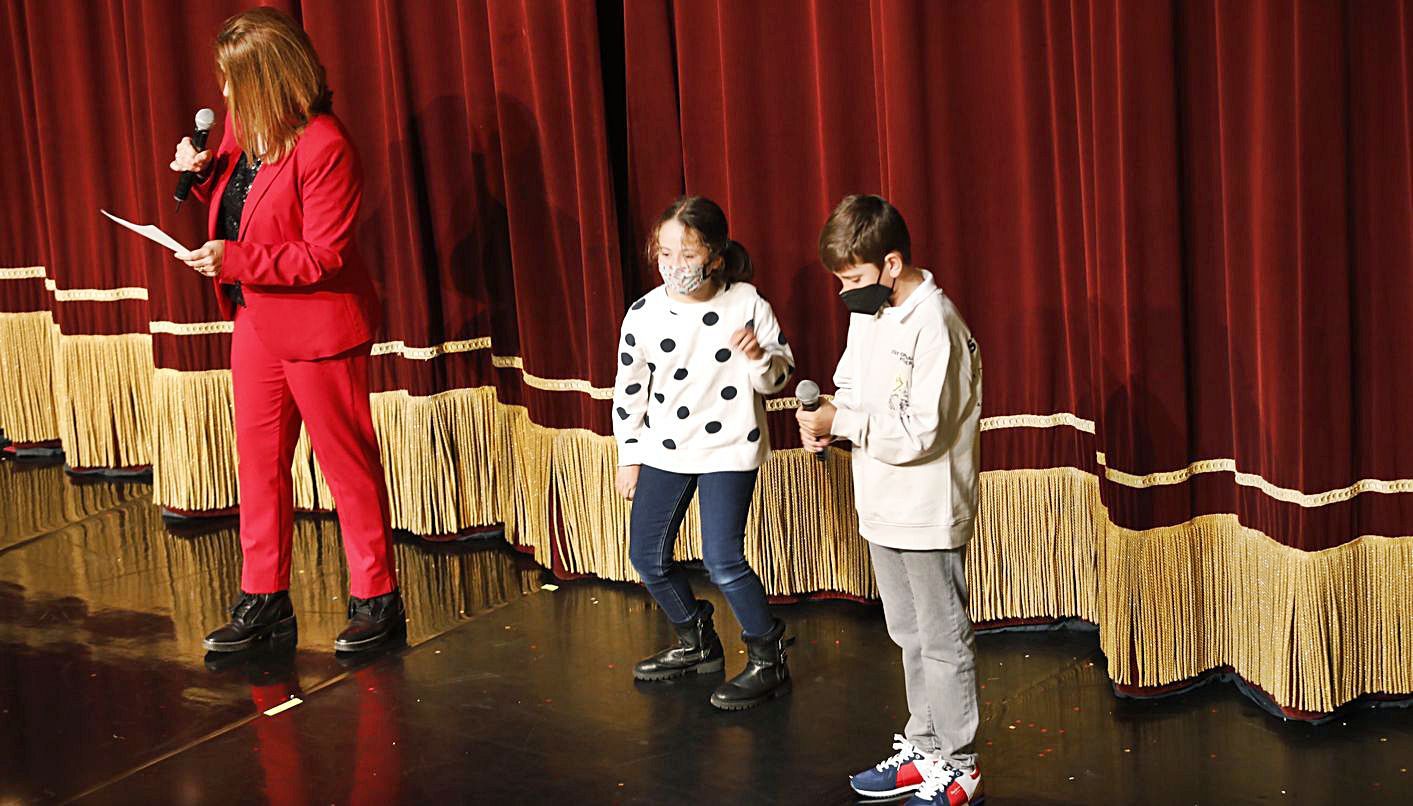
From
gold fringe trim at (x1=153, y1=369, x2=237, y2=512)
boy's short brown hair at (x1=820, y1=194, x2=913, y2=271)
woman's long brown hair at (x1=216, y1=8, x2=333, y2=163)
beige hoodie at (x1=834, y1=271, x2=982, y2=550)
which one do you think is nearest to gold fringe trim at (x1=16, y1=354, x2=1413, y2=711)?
gold fringe trim at (x1=153, y1=369, x2=237, y2=512)

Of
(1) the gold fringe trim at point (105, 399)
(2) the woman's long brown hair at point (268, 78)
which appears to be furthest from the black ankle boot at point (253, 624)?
(1) the gold fringe trim at point (105, 399)

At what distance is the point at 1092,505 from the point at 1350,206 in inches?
31.3

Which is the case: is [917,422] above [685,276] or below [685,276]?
below

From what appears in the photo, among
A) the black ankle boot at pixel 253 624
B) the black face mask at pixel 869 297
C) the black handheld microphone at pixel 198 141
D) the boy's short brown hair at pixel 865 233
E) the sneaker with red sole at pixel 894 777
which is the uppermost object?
the black handheld microphone at pixel 198 141

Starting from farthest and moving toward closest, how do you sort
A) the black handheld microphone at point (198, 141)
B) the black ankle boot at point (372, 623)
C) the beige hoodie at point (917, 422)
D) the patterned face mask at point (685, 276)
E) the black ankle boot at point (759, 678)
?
1. the black ankle boot at point (372, 623)
2. the black handheld microphone at point (198, 141)
3. the black ankle boot at point (759, 678)
4. the patterned face mask at point (685, 276)
5. the beige hoodie at point (917, 422)

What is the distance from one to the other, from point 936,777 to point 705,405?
84 cm

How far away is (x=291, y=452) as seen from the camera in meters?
3.57

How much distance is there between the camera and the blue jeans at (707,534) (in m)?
3.09

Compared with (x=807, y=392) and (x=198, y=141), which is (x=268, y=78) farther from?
(x=807, y=392)

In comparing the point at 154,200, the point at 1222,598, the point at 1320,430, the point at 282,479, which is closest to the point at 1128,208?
the point at 1320,430

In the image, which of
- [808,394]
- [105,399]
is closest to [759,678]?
[808,394]

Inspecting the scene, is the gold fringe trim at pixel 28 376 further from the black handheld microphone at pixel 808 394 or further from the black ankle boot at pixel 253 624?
the black handheld microphone at pixel 808 394

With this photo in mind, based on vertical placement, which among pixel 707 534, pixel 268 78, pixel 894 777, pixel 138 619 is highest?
pixel 268 78

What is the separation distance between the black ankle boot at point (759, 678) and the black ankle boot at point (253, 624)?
1080 mm
